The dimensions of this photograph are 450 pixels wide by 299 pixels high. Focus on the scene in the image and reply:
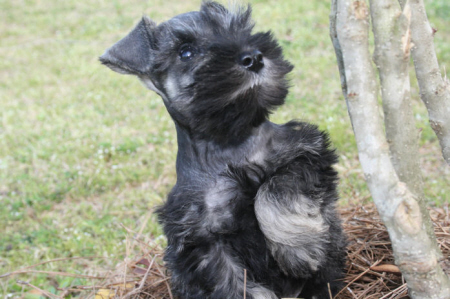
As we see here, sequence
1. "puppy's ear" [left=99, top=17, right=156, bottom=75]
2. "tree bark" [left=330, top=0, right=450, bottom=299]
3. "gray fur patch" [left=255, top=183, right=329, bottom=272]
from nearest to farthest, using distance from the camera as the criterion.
→ "tree bark" [left=330, top=0, right=450, bottom=299], "gray fur patch" [left=255, top=183, right=329, bottom=272], "puppy's ear" [left=99, top=17, right=156, bottom=75]

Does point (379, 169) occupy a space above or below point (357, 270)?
above

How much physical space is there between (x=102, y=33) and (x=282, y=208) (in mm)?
9992

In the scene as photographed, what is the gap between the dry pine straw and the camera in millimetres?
2830

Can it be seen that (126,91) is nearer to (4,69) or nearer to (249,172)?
(4,69)

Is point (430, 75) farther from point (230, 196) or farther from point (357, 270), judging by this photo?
point (357, 270)

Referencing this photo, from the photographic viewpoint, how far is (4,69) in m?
10.2

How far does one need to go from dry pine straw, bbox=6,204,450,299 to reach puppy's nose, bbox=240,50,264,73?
1429mm

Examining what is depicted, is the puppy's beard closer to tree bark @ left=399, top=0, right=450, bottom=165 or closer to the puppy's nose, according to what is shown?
the puppy's nose

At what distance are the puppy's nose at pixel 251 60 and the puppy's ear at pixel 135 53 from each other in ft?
2.44

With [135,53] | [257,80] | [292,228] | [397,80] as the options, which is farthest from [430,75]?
[135,53]

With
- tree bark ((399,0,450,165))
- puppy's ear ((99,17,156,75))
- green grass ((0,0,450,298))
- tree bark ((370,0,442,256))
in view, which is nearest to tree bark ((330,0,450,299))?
tree bark ((370,0,442,256))

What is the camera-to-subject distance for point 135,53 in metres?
3.04

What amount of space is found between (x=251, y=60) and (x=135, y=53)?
2.89ft

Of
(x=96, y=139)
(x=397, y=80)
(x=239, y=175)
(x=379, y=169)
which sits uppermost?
(x=397, y=80)
